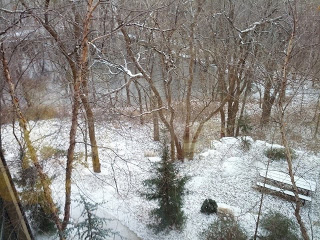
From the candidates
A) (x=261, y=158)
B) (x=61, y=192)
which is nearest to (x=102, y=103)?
(x=61, y=192)

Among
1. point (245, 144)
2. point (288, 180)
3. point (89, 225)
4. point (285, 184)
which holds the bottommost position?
point (285, 184)

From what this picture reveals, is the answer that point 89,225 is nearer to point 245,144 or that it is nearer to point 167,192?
point 167,192

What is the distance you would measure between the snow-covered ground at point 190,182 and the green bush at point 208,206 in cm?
23

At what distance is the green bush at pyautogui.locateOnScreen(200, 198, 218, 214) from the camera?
27.8 ft

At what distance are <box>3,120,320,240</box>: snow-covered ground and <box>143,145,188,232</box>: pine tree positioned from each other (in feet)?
1.43

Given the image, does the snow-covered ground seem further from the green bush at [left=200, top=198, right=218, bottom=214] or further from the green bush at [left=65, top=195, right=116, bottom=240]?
the green bush at [left=65, top=195, right=116, bottom=240]

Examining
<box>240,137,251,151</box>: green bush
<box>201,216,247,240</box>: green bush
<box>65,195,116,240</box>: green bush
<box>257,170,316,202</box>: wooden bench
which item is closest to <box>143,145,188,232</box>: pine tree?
<box>201,216,247,240</box>: green bush

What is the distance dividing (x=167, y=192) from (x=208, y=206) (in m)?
1.84

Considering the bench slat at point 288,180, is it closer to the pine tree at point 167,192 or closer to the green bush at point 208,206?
the green bush at point 208,206

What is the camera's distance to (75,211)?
8508 millimetres

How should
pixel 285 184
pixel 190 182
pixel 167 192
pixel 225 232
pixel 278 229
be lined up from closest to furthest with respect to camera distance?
pixel 278 229 → pixel 225 232 → pixel 167 192 → pixel 285 184 → pixel 190 182

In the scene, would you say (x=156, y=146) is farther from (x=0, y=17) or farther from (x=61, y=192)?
(x=0, y=17)

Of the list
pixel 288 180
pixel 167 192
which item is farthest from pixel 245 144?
pixel 167 192

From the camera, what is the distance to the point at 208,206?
8.47m
